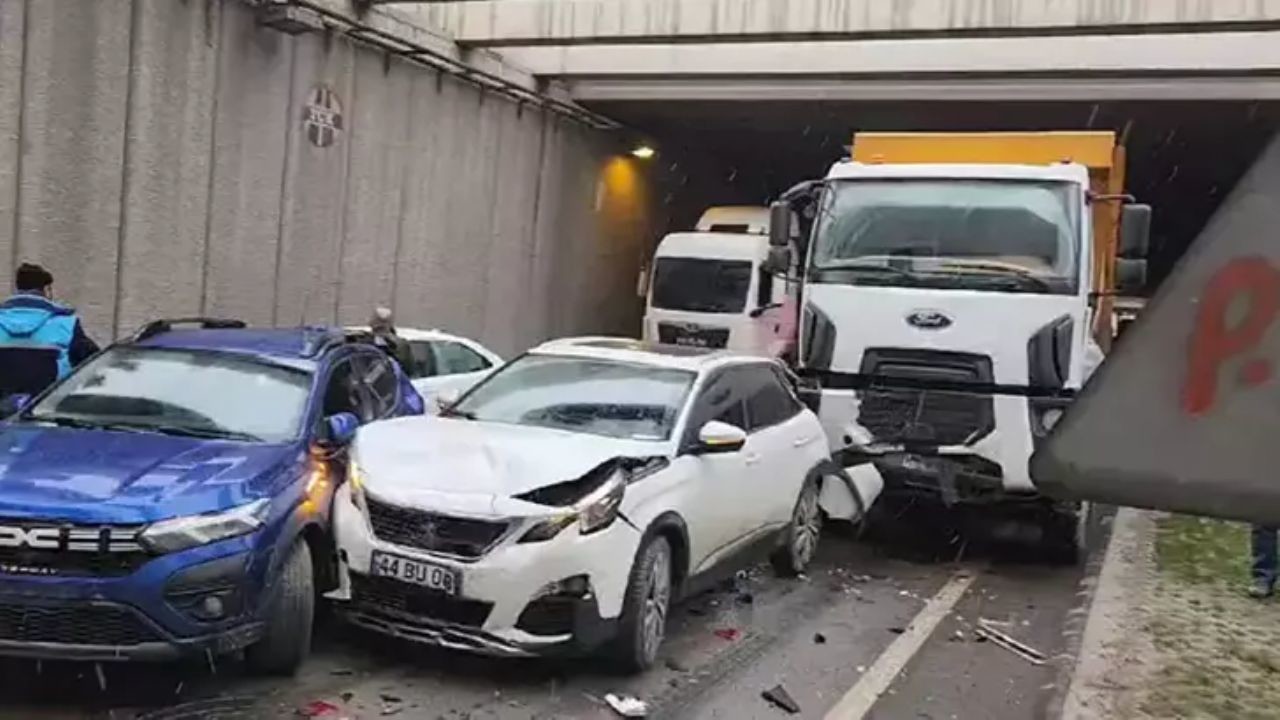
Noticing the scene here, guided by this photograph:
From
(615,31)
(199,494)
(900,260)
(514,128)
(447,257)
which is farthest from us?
(514,128)

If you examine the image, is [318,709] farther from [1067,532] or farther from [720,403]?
[1067,532]

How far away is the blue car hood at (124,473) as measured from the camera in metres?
Result: 5.30

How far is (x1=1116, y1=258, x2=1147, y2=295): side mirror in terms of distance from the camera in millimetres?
10156

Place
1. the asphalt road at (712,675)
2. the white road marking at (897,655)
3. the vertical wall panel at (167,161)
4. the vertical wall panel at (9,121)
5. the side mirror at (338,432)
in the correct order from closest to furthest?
the asphalt road at (712,675) → the white road marking at (897,655) → the side mirror at (338,432) → the vertical wall panel at (9,121) → the vertical wall panel at (167,161)

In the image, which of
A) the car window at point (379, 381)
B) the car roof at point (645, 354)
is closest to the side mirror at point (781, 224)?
the car roof at point (645, 354)

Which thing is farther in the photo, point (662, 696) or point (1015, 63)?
point (1015, 63)

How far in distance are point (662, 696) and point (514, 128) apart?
14.3 meters

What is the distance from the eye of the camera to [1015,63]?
17.0 meters

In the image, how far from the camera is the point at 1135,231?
10.2 metres

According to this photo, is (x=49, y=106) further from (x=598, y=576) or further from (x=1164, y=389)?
(x=1164, y=389)

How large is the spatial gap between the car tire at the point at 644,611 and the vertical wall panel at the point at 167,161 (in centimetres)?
727

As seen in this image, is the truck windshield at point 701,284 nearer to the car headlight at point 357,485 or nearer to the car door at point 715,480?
the car door at point 715,480

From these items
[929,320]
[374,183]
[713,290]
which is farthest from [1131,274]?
[713,290]

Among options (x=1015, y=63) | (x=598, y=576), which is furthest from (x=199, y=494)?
(x=1015, y=63)
